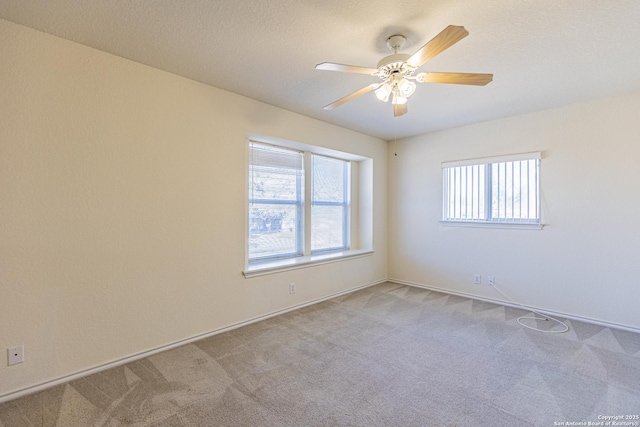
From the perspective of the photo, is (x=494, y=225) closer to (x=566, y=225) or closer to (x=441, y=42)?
(x=566, y=225)

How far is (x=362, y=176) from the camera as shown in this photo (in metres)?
4.96

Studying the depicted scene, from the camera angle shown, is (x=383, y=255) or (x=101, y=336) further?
(x=383, y=255)

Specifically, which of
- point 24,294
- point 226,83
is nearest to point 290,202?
point 226,83

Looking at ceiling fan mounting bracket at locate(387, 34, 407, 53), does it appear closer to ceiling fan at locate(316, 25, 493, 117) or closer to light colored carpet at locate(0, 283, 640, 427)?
ceiling fan at locate(316, 25, 493, 117)

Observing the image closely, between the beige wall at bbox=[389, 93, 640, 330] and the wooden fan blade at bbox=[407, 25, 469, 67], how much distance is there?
2724mm

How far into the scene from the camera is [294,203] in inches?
159

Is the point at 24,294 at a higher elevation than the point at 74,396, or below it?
higher

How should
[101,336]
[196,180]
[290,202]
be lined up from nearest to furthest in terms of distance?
1. [101,336]
2. [196,180]
3. [290,202]

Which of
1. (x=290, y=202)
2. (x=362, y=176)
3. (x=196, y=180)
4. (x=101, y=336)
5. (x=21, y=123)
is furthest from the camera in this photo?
(x=362, y=176)

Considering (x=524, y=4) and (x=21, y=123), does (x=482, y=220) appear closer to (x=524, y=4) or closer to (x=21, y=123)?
(x=524, y=4)

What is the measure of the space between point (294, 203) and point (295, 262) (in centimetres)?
82

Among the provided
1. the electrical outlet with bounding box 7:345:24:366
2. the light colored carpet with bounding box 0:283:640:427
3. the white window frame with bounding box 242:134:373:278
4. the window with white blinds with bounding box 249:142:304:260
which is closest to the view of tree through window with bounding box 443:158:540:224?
the white window frame with bounding box 242:134:373:278

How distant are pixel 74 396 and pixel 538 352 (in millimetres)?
3576

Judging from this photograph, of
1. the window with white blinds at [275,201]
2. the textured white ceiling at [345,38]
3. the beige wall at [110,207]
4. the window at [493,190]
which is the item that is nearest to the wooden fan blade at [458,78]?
the textured white ceiling at [345,38]
